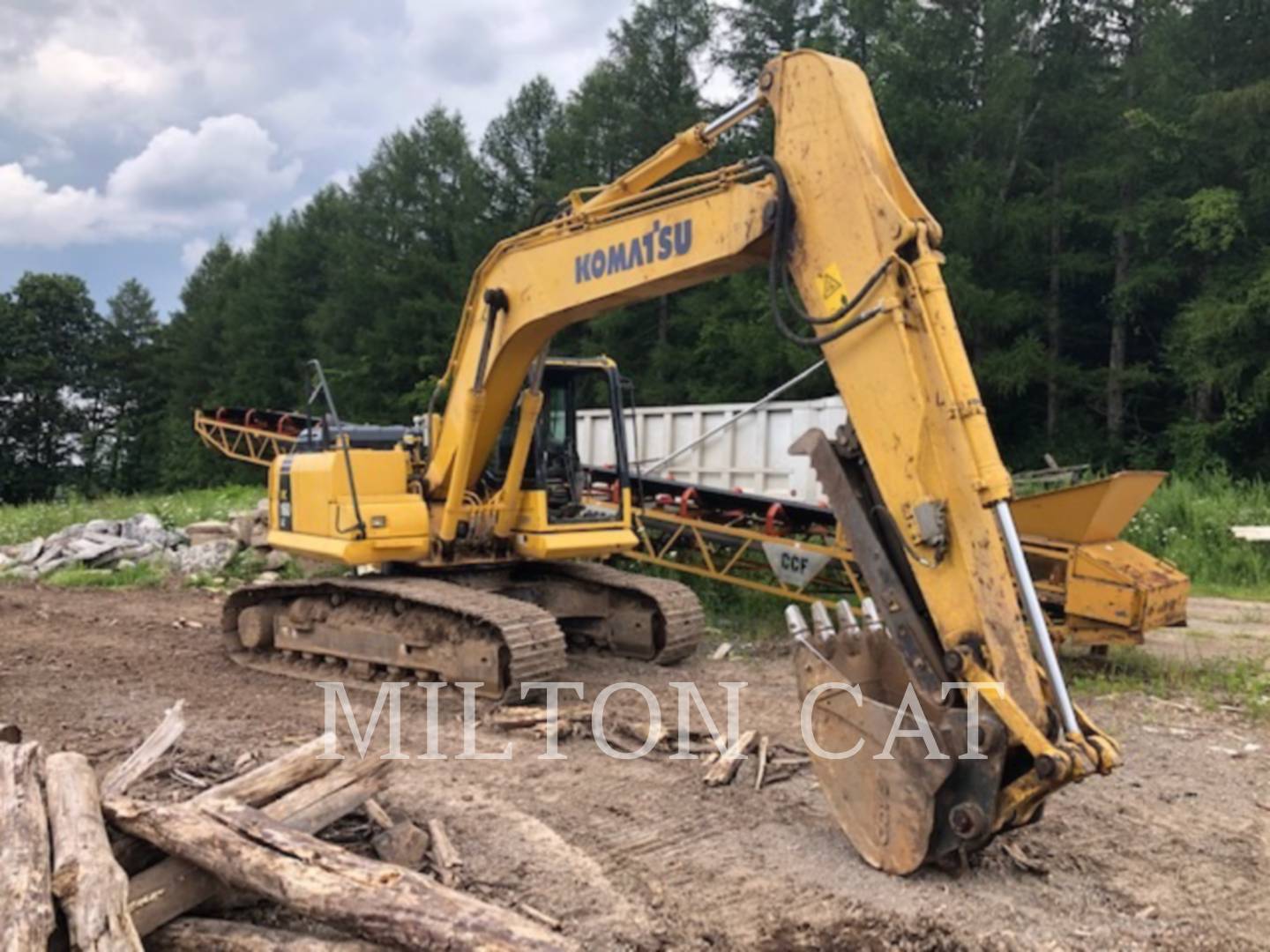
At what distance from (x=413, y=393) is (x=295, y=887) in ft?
96.0

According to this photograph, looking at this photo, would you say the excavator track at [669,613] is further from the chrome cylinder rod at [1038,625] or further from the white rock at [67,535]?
the white rock at [67,535]

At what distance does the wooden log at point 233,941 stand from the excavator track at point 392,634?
10.9 ft

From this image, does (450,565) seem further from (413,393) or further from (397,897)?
(413,393)

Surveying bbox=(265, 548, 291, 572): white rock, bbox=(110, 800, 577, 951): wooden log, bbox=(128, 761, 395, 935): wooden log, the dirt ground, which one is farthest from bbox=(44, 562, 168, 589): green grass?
bbox=(110, 800, 577, 951): wooden log

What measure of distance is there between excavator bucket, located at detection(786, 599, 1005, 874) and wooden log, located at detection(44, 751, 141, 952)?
8.23 ft

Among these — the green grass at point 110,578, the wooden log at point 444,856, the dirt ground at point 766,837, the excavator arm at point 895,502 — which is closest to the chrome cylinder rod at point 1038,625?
the excavator arm at point 895,502

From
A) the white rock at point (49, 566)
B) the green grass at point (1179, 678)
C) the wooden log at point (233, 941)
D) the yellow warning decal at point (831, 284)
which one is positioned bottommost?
the green grass at point (1179, 678)

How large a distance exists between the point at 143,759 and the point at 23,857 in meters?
1.29

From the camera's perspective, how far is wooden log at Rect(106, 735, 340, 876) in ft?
12.4

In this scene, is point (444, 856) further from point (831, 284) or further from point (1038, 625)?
point (831, 284)

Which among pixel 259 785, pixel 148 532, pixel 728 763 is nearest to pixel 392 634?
pixel 728 763

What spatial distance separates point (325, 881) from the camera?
3.36 m

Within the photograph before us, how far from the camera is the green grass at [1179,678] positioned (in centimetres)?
712

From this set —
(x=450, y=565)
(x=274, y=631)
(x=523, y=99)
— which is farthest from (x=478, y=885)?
(x=523, y=99)
